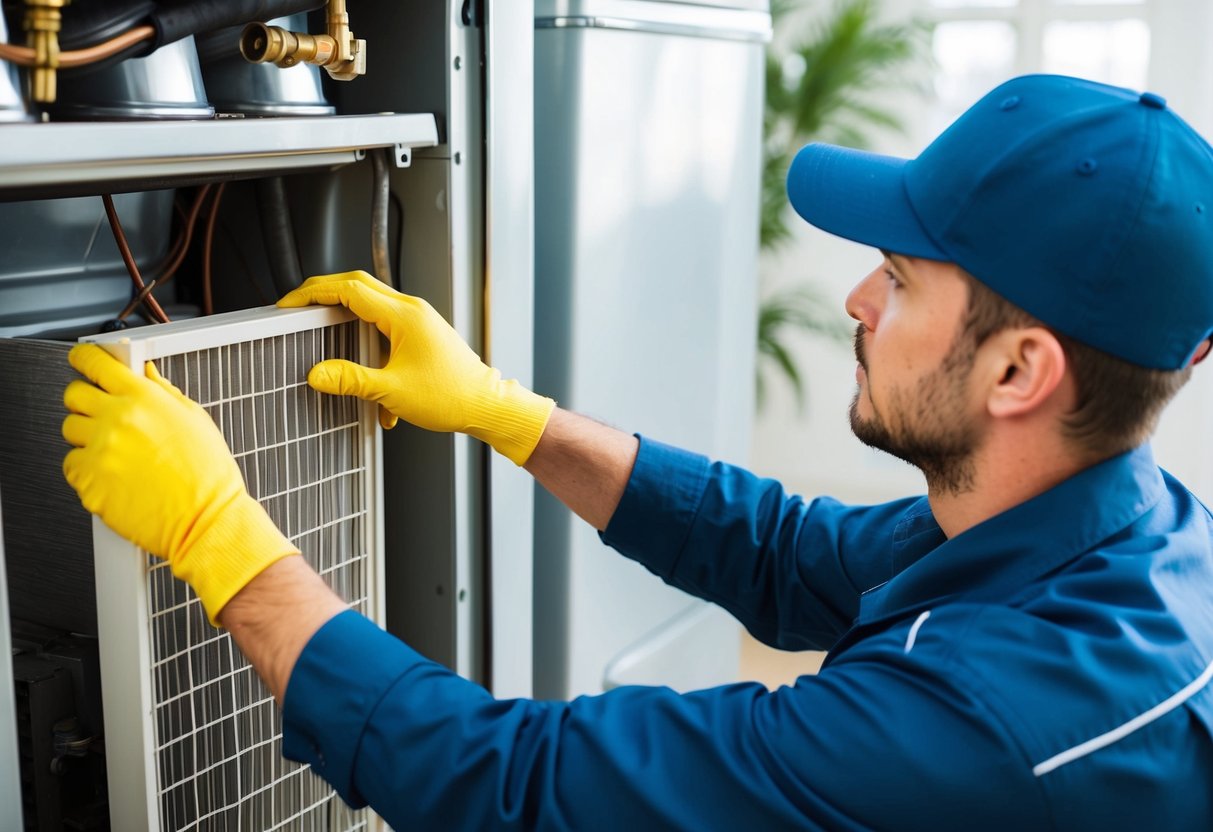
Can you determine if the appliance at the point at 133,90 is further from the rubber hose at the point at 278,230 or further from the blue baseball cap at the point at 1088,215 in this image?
the blue baseball cap at the point at 1088,215

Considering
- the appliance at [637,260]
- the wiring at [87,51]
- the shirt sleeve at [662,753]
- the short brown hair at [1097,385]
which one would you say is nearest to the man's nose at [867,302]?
the short brown hair at [1097,385]

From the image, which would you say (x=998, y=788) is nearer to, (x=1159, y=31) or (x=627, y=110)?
(x=627, y=110)

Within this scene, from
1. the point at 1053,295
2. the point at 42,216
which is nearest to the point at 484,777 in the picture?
the point at 1053,295

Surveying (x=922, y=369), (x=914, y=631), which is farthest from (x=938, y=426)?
(x=914, y=631)

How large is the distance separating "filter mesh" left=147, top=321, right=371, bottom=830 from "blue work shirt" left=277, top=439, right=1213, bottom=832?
17 centimetres

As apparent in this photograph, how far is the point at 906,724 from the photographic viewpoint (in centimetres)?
94

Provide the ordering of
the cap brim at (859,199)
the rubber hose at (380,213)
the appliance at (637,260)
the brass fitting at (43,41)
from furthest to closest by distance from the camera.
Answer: the appliance at (637,260)
the rubber hose at (380,213)
the cap brim at (859,199)
the brass fitting at (43,41)

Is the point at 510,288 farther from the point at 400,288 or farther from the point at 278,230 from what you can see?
the point at 278,230

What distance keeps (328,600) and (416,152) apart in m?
0.53

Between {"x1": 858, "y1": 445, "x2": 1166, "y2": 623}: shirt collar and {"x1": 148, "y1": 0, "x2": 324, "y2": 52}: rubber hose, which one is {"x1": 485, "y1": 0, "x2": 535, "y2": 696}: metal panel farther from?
{"x1": 858, "y1": 445, "x2": 1166, "y2": 623}: shirt collar

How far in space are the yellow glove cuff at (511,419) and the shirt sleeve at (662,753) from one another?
0.35 m

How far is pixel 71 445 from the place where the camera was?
1095mm

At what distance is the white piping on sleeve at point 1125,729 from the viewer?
2.99 feet

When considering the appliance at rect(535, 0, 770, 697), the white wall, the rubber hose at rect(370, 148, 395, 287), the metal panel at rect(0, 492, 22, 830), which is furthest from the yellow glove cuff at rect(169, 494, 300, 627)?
the white wall
